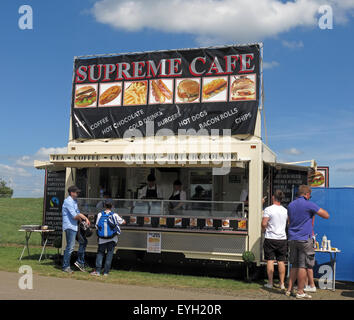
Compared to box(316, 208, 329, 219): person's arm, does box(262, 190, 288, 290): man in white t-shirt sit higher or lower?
lower

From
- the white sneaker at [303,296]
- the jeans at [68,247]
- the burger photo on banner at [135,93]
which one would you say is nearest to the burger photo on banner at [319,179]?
the burger photo on banner at [135,93]

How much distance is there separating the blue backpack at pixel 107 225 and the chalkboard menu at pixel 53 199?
16.8 ft

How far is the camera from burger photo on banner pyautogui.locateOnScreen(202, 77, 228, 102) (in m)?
10.9

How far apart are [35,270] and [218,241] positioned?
166 inches

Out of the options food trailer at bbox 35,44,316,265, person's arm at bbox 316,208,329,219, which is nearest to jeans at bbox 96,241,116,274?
food trailer at bbox 35,44,316,265

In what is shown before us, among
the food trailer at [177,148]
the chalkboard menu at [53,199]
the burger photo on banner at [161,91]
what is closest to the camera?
the food trailer at [177,148]

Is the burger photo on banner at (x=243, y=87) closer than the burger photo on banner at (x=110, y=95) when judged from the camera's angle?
Yes

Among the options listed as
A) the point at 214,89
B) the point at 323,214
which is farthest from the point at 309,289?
the point at 214,89

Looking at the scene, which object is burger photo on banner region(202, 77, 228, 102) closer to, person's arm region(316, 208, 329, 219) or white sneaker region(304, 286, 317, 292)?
person's arm region(316, 208, 329, 219)

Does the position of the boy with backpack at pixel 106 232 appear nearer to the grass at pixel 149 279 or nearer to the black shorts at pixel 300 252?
the grass at pixel 149 279

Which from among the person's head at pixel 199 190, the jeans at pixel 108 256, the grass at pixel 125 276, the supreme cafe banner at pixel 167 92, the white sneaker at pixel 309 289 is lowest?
the grass at pixel 125 276

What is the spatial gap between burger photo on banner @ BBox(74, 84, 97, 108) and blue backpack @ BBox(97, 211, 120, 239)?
3697mm

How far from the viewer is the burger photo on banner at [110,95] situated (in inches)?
462

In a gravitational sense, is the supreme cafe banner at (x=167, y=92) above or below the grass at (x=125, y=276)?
above
